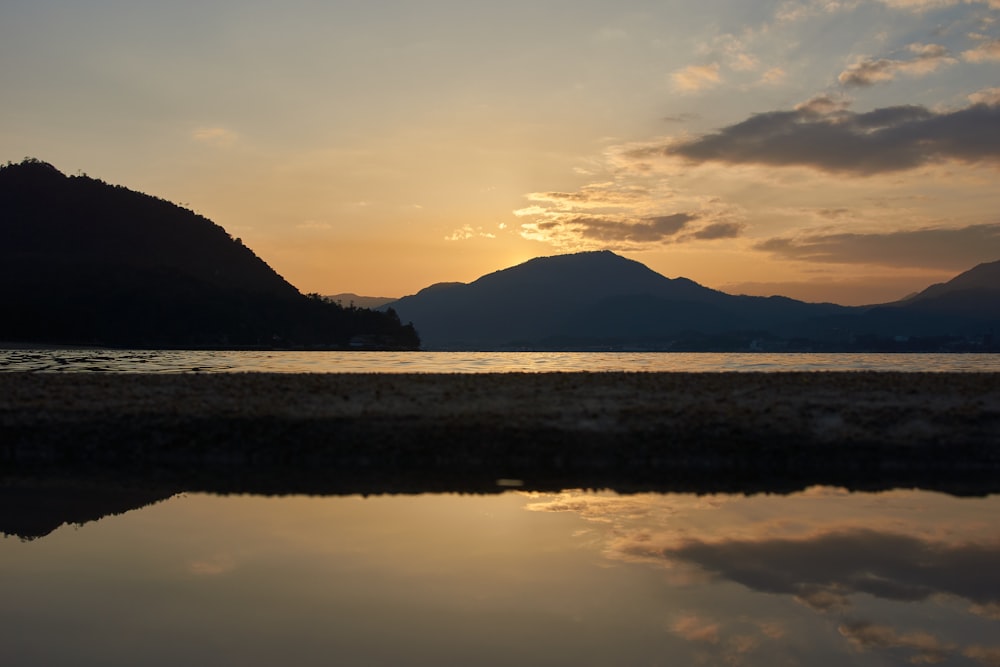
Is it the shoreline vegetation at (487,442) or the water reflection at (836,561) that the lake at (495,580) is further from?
the shoreline vegetation at (487,442)

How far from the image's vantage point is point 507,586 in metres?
11.2

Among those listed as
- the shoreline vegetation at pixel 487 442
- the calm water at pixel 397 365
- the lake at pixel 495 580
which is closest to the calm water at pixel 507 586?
the lake at pixel 495 580

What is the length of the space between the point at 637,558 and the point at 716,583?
4.99 feet

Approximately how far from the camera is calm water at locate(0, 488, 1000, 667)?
8914 mm

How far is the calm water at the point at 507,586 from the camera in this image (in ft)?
29.2

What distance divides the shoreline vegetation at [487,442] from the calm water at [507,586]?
341 cm

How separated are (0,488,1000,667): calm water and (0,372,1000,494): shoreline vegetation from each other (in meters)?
3.41

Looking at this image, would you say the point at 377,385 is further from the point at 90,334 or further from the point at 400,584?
the point at 90,334

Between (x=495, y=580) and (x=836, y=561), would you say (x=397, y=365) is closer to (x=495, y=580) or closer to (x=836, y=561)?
(x=495, y=580)

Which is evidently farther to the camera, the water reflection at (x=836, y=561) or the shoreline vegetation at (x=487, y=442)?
the shoreline vegetation at (x=487, y=442)

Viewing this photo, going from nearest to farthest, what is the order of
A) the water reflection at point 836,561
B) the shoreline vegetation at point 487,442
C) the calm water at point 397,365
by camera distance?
1. the water reflection at point 836,561
2. the shoreline vegetation at point 487,442
3. the calm water at point 397,365

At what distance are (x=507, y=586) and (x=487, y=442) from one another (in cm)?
1153

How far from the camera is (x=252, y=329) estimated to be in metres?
189

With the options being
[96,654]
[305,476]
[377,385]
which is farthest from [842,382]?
[96,654]
